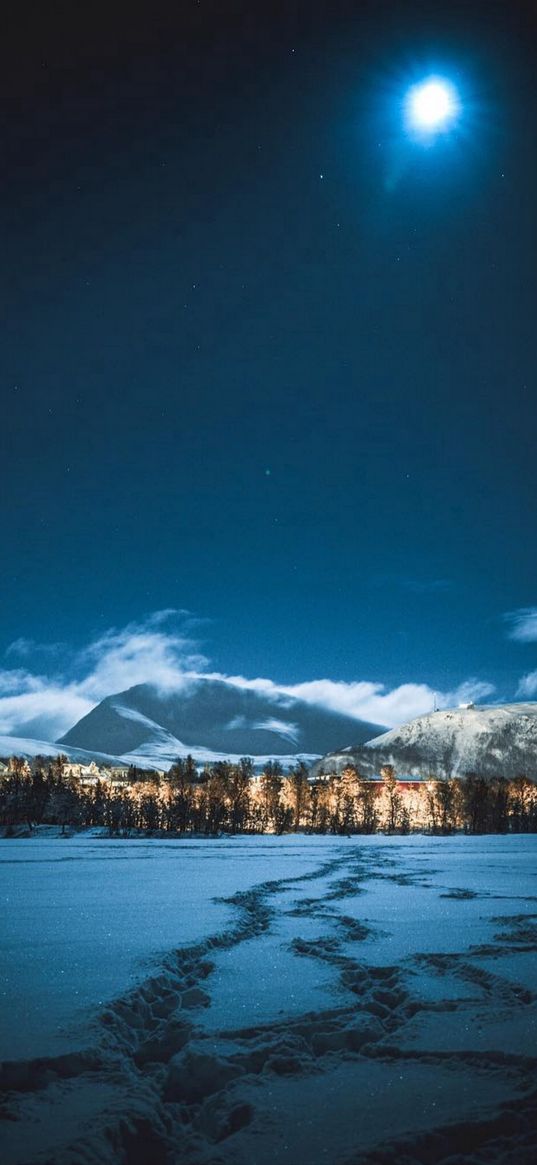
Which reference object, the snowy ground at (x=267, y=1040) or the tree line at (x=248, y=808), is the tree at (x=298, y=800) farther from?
the snowy ground at (x=267, y=1040)

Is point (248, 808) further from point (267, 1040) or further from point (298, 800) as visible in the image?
point (267, 1040)

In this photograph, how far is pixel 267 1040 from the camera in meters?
8.36

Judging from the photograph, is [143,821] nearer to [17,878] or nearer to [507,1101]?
[17,878]

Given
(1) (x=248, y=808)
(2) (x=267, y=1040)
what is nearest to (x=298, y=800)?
(1) (x=248, y=808)

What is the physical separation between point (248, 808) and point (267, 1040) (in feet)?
462

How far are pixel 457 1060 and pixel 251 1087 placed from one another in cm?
257

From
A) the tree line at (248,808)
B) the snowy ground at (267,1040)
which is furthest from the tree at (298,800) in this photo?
the snowy ground at (267,1040)

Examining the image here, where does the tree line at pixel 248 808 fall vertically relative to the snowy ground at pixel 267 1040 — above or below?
below

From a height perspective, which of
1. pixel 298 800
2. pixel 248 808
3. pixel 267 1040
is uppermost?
pixel 267 1040

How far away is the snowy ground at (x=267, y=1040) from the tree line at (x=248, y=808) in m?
103

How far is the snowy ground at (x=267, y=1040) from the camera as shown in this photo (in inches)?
232

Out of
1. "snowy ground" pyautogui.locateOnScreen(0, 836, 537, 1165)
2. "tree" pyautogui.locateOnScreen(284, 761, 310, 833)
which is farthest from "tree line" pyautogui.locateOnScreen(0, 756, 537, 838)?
"snowy ground" pyautogui.locateOnScreen(0, 836, 537, 1165)

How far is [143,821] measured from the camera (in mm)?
131125

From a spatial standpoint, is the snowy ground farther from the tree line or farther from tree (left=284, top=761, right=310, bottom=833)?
tree (left=284, top=761, right=310, bottom=833)
